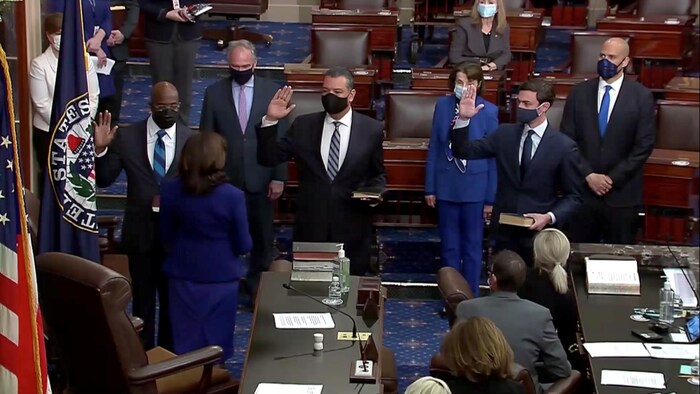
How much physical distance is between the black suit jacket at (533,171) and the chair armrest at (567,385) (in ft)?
5.15

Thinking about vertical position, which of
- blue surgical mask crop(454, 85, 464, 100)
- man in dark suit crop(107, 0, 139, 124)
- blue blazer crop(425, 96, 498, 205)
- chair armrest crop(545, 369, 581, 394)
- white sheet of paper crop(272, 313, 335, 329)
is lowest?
chair armrest crop(545, 369, 581, 394)

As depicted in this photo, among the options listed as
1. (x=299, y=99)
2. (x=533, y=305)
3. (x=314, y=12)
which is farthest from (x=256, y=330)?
(x=314, y=12)

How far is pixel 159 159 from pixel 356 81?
120 inches

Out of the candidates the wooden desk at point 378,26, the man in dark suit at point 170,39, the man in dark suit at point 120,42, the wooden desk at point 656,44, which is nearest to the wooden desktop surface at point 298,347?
the man in dark suit at point 170,39

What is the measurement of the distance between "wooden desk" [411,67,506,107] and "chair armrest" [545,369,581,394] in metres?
4.04

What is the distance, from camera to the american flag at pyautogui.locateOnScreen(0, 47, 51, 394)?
5.13 m

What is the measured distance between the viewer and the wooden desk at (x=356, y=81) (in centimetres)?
959

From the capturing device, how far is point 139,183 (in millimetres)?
6812

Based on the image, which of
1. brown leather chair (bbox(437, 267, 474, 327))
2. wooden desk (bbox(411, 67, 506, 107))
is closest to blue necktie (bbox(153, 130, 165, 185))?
brown leather chair (bbox(437, 267, 474, 327))

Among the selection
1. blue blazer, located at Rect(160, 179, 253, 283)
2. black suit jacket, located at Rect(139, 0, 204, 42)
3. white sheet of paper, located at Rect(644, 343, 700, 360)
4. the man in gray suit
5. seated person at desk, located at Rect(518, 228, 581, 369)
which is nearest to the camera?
the man in gray suit

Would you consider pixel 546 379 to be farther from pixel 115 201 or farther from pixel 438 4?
pixel 438 4

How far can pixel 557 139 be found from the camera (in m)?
7.04

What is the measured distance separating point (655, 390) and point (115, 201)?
16.7ft

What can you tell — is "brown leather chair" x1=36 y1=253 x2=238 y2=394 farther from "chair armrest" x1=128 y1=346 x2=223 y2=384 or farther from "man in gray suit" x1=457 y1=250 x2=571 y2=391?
"man in gray suit" x1=457 y1=250 x2=571 y2=391
